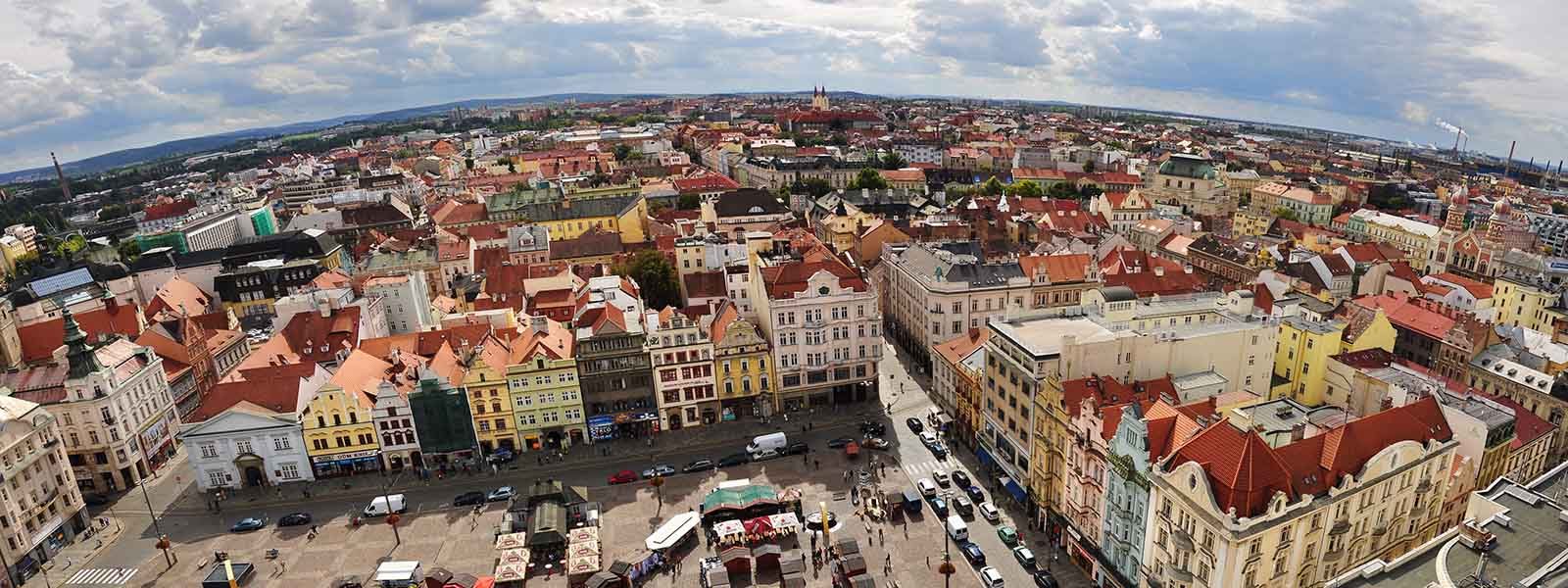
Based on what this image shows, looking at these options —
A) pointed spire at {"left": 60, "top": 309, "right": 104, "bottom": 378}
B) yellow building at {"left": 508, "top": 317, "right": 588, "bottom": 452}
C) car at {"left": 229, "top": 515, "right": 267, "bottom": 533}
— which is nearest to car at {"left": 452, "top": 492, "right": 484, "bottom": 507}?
yellow building at {"left": 508, "top": 317, "right": 588, "bottom": 452}

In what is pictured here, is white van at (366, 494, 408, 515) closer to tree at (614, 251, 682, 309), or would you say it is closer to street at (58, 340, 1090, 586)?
street at (58, 340, 1090, 586)

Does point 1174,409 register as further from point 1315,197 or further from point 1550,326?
point 1315,197

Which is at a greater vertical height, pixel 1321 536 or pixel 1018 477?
pixel 1321 536

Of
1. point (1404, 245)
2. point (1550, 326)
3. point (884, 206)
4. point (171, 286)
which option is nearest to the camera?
point (1550, 326)

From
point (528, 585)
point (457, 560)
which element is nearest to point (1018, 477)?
point (528, 585)

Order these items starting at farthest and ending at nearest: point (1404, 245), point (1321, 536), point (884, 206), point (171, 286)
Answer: point (884, 206) < point (1404, 245) < point (171, 286) < point (1321, 536)

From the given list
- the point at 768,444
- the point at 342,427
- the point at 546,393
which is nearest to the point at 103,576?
the point at 342,427
